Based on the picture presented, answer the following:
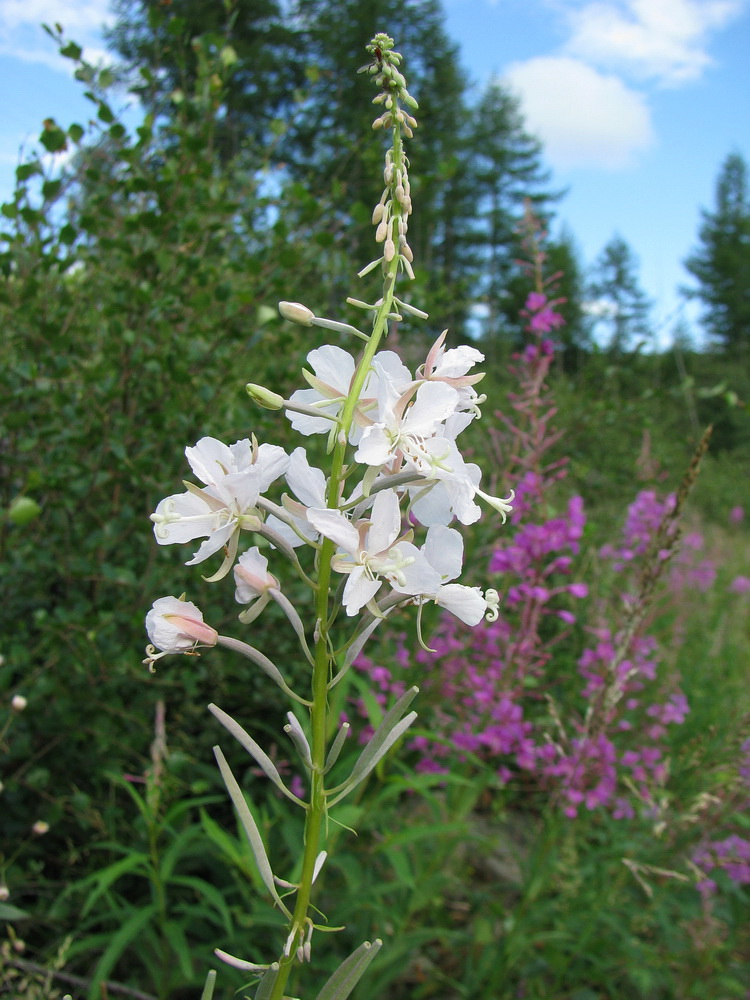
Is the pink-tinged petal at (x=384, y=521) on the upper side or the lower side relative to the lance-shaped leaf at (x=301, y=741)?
upper

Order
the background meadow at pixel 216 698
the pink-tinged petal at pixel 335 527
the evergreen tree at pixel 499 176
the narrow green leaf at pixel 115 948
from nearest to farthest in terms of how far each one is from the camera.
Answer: the pink-tinged petal at pixel 335 527 < the narrow green leaf at pixel 115 948 < the background meadow at pixel 216 698 < the evergreen tree at pixel 499 176

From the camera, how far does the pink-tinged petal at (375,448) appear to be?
2.90 feet

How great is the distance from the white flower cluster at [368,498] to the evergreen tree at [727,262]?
4288 cm

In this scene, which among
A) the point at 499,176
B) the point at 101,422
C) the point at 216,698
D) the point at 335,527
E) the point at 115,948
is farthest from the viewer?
the point at 499,176

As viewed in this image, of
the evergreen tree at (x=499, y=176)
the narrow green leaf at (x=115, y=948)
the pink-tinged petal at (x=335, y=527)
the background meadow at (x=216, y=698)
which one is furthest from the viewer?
the evergreen tree at (x=499, y=176)

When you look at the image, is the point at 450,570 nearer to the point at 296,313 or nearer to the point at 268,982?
the point at 296,313

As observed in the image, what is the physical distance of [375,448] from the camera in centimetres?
90

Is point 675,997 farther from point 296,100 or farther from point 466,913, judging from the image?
point 296,100

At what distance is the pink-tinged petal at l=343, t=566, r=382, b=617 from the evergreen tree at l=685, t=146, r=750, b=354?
1694 inches

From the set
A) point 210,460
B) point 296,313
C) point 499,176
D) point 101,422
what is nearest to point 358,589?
point 210,460

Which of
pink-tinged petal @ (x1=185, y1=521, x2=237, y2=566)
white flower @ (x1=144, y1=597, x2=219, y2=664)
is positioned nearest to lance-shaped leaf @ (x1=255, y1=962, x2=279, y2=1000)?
white flower @ (x1=144, y1=597, x2=219, y2=664)

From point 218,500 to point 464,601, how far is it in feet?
1.15

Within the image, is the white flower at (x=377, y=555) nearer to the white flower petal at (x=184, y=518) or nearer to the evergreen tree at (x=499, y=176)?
the white flower petal at (x=184, y=518)

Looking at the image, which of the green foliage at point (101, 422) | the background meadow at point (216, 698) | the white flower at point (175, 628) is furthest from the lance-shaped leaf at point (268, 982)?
the green foliage at point (101, 422)
